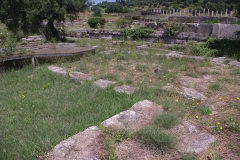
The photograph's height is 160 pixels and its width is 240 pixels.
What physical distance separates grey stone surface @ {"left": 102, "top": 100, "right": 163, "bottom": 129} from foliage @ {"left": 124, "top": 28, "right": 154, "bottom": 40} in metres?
8.54

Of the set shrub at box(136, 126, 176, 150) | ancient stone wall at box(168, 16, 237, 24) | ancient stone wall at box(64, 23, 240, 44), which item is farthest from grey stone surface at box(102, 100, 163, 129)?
ancient stone wall at box(168, 16, 237, 24)

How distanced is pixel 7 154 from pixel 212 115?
9.85 ft

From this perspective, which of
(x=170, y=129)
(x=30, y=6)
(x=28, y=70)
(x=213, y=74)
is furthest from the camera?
(x=30, y=6)

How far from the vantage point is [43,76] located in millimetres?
5844

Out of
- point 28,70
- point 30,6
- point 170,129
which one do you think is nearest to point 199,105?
point 170,129

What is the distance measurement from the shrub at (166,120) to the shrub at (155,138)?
24 cm

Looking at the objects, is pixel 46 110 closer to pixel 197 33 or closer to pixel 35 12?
pixel 35 12

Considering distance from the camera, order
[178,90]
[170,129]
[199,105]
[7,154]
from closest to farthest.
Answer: [7,154], [170,129], [199,105], [178,90]

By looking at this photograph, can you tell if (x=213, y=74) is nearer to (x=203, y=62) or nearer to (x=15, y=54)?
(x=203, y=62)

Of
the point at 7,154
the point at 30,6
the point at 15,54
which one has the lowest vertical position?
the point at 7,154

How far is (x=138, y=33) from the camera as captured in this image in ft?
39.3

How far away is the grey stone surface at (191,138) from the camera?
264cm

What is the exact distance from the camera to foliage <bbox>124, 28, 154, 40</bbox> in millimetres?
11797

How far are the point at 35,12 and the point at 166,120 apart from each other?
907 cm
